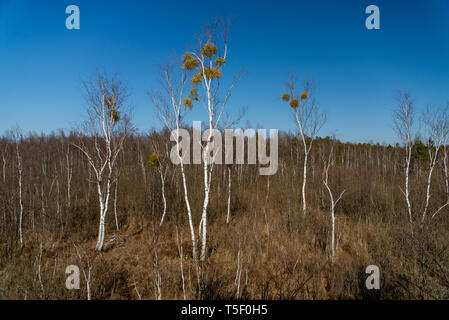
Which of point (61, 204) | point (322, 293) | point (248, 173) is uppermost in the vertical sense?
point (248, 173)

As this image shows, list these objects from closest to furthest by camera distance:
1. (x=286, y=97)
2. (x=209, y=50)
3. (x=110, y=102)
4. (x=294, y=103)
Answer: (x=209, y=50), (x=110, y=102), (x=294, y=103), (x=286, y=97)

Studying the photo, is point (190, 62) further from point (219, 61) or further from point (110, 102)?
point (110, 102)

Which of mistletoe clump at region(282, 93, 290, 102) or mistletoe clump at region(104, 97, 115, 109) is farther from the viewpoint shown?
mistletoe clump at region(282, 93, 290, 102)

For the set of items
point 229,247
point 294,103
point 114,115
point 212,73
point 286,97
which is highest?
point 286,97

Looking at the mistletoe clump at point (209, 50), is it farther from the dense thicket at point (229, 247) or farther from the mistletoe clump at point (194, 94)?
the dense thicket at point (229, 247)

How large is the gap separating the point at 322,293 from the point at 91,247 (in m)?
8.09

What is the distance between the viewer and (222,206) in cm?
930

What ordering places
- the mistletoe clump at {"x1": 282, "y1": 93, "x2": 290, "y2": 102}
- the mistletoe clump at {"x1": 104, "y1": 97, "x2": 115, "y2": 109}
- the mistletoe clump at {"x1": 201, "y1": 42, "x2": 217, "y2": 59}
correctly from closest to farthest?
the mistletoe clump at {"x1": 201, "y1": 42, "x2": 217, "y2": 59} < the mistletoe clump at {"x1": 104, "y1": 97, "x2": 115, "y2": 109} < the mistletoe clump at {"x1": 282, "y1": 93, "x2": 290, "y2": 102}

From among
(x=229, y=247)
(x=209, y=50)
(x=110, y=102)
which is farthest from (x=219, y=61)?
(x=229, y=247)

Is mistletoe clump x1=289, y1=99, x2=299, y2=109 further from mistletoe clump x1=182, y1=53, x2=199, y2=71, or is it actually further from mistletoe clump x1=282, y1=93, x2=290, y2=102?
mistletoe clump x1=182, y1=53, x2=199, y2=71

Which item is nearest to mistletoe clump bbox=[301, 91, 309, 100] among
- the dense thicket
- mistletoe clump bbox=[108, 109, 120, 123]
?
the dense thicket

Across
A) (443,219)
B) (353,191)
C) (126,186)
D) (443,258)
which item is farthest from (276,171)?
(126,186)

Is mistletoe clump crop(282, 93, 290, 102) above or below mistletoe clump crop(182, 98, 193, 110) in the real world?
above
